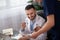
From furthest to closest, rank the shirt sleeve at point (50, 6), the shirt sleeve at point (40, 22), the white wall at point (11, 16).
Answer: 1. the white wall at point (11, 16)
2. the shirt sleeve at point (40, 22)
3. the shirt sleeve at point (50, 6)

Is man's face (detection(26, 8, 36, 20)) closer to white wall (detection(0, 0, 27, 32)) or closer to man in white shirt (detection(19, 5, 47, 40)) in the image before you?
man in white shirt (detection(19, 5, 47, 40))

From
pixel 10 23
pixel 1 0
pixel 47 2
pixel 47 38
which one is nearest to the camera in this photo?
pixel 47 2

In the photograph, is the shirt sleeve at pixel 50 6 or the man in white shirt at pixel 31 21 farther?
the man in white shirt at pixel 31 21

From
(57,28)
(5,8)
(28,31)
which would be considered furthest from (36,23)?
(5,8)

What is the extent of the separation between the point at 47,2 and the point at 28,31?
562mm

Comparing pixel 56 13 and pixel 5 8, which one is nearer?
pixel 56 13

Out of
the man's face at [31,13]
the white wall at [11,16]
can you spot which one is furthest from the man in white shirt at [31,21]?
the white wall at [11,16]

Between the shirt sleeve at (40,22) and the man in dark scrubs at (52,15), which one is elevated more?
the man in dark scrubs at (52,15)

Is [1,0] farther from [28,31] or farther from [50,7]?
[50,7]

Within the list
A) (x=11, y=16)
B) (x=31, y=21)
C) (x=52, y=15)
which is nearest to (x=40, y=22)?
(x=31, y=21)

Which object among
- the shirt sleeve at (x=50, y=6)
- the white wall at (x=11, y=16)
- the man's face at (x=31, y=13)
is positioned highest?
the shirt sleeve at (x=50, y=6)

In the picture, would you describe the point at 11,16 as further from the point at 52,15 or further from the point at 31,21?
the point at 52,15

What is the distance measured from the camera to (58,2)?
43.3 inches

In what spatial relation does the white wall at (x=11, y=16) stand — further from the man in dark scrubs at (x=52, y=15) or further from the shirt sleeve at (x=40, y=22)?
the man in dark scrubs at (x=52, y=15)
